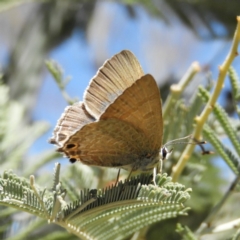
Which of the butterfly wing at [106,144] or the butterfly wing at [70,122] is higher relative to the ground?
the butterfly wing at [70,122]

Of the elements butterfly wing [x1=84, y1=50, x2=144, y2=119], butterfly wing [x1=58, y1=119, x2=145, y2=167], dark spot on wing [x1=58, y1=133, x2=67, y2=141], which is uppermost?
butterfly wing [x1=84, y1=50, x2=144, y2=119]

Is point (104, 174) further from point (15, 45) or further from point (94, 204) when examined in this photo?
point (15, 45)

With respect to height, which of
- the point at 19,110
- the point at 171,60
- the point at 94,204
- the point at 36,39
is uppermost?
the point at 36,39

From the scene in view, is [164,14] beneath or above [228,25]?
above

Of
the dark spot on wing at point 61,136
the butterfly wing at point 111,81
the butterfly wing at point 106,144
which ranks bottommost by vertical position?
the butterfly wing at point 106,144

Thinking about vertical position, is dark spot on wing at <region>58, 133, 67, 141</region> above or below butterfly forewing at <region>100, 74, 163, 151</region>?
above

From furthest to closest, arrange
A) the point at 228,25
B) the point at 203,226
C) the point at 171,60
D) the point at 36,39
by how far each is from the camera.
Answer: the point at 171,60 < the point at 36,39 < the point at 228,25 < the point at 203,226

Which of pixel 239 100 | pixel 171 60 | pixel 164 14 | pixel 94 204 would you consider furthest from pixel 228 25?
pixel 171 60
